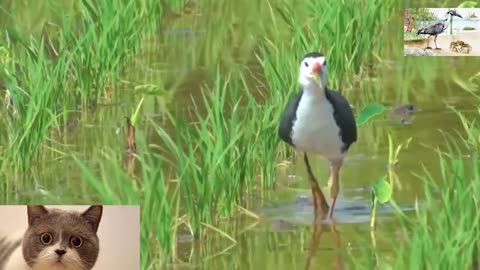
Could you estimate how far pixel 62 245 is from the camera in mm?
1960

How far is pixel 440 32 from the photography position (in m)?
2.02

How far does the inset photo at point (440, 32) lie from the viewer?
201 centimetres

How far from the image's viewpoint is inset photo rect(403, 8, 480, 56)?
2.01 metres

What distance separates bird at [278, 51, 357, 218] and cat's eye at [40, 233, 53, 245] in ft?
1.66

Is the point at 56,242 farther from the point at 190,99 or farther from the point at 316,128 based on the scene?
the point at 316,128

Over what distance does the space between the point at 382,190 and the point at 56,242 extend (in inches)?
26.0

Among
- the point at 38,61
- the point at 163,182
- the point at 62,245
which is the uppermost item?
the point at 38,61

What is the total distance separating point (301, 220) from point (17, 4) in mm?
737

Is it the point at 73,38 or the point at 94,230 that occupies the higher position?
the point at 73,38

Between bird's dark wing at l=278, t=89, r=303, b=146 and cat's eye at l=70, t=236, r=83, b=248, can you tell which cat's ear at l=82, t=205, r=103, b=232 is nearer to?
cat's eye at l=70, t=236, r=83, b=248

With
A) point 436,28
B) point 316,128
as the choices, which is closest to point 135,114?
point 316,128

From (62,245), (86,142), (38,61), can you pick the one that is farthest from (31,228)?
(38,61)

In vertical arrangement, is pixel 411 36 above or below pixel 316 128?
above

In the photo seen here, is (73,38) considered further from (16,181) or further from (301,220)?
(301,220)
